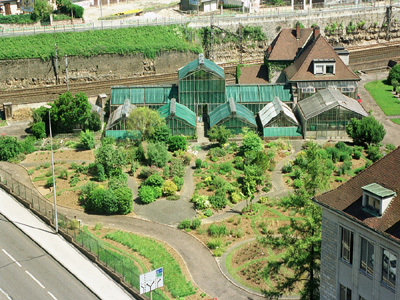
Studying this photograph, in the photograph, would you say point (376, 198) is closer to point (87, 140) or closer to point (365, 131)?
point (365, 131)

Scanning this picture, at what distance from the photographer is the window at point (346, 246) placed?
112ft

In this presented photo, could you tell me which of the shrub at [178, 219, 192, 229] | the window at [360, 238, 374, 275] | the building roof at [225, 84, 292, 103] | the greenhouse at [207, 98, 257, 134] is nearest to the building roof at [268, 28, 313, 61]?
the building roof at [225, 84, 292, 103]

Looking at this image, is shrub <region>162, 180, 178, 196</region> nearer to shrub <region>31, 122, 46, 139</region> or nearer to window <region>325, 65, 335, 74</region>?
shrub <region>31, 122, 46, 139</region>

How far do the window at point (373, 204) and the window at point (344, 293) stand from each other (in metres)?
4.30

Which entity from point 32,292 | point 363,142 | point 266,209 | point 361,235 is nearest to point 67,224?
point 32,292

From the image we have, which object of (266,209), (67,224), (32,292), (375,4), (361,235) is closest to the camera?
(361,235)

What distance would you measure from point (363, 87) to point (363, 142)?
24.0 m

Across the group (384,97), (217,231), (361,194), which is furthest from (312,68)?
(361,194)

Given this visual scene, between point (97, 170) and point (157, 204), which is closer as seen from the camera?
point (157, 204)

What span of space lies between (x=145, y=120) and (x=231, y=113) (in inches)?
346

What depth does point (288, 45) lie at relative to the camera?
8775cm

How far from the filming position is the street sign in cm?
4253

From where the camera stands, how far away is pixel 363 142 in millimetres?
71188

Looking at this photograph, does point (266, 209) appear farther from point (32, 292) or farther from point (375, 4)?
point (375, 4)
